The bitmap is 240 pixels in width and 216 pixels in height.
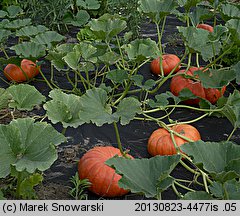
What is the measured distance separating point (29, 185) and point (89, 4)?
3.43 metres

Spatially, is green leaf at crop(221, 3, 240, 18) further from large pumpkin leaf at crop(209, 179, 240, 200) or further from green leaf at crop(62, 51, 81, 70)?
large pumpkin leaf at crop(209, 179, 240, 200)

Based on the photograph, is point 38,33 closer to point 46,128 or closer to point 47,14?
point 47,14

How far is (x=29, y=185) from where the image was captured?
2617mm

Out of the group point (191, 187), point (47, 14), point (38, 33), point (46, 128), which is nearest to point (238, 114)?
point (191, 187)

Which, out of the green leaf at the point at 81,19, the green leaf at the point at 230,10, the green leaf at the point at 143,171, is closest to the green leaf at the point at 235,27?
the green leaf at the point at 230,10

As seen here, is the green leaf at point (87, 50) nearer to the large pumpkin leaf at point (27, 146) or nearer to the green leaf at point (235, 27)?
the green leaf at point (235, 27)

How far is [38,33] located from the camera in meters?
4.17

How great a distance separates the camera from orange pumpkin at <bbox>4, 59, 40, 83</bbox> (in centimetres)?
416

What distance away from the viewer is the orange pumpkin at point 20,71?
416cm

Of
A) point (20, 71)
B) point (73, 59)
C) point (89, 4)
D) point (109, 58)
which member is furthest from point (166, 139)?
point (89, 4)

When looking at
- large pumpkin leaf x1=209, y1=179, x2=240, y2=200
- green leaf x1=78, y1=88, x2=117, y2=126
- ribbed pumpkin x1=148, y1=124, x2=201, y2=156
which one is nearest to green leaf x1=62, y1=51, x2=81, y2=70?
green leaf x1=78, y1=88, x2=117, y2=126

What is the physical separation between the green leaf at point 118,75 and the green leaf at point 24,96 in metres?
0.65

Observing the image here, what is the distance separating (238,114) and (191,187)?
548mm

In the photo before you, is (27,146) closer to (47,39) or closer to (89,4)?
(47,39)
